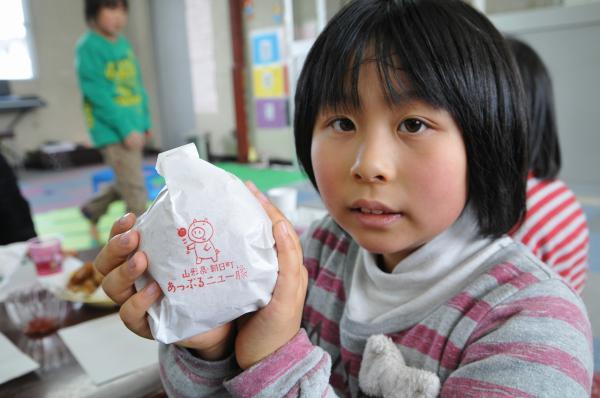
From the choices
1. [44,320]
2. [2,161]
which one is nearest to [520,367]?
[44,320]

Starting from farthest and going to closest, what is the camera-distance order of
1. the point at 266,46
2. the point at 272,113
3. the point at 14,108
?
the point at 14,108
the point at 272,113
the point at 266,46

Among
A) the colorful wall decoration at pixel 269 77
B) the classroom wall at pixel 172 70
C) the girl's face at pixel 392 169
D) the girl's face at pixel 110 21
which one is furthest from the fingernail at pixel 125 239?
the classroom wall at pixel 172 70

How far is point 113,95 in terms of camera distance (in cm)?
274

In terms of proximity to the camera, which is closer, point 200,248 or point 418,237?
point 200,248

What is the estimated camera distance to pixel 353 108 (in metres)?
0.56

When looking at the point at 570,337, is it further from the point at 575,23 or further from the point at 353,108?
the point at 575,23

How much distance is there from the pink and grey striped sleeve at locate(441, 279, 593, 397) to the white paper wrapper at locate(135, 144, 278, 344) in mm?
242

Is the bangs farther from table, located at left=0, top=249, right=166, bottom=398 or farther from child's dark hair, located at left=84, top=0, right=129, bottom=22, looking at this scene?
child's dark hair, located at left=84, top=0, right=129, bottom=22

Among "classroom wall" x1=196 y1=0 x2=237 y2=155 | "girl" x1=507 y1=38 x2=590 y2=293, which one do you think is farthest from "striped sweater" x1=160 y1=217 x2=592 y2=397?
"classroom wall" x1=196 y1=0 x2=237 y2=155

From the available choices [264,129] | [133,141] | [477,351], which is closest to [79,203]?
[133,141]

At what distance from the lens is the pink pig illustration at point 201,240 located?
439 mm

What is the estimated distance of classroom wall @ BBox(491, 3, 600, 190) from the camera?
9.80 feet

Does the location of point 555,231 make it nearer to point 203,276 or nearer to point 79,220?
point 203,276

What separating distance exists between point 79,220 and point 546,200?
3.46 m
